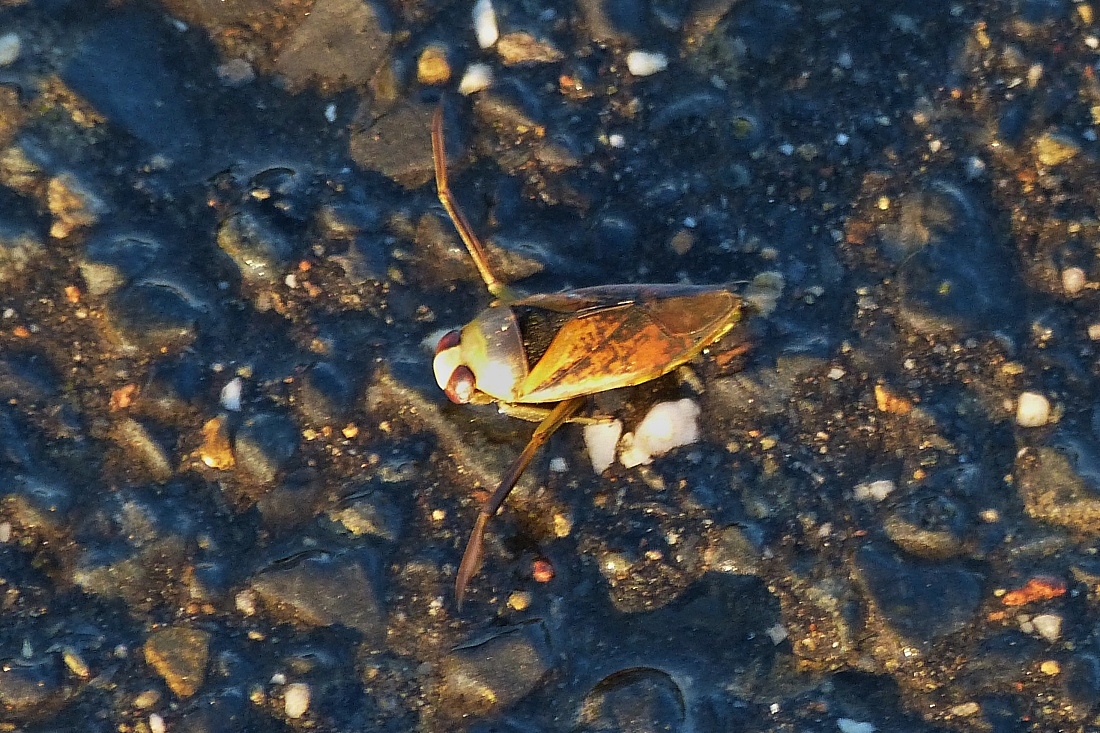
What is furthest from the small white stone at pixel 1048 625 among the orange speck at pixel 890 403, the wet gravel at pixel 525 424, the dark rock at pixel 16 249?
the dark rock at pixel 16 249

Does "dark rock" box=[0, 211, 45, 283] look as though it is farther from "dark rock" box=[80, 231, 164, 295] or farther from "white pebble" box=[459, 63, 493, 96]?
"white pebble" box=[459, 63, 493, 96]

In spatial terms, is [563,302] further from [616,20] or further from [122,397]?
[122,397]

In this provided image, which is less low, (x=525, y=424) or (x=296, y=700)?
(x=525, y=424)

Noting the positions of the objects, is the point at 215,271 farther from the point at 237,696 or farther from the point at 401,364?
the point at 237,696

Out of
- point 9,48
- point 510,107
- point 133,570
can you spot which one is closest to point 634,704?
point 133,570

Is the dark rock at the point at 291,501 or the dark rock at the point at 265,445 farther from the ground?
the dark rock at the point at 265,445

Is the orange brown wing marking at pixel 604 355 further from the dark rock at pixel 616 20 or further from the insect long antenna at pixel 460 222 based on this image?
the dark rock at pixel 616 20
